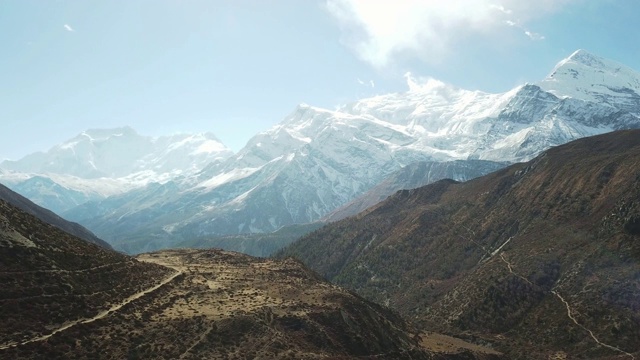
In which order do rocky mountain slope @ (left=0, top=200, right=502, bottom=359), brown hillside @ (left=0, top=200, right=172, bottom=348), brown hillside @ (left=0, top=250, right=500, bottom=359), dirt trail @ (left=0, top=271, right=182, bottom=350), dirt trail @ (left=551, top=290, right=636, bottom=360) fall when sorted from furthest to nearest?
dirt trail @ (left=551, top=290, right=636, bottom=360)
brown hillside @ (left=0, top=250, right=500, bottom=359)
rocky mountain slope @ (left=0, top=200, right=502, bottom=359)
brown hillside @ (left=0, top=200, right=172, bottom=348)
dirt trail @ (left=0, top=271, right=182, bottom=350)

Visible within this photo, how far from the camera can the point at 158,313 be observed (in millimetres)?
87062

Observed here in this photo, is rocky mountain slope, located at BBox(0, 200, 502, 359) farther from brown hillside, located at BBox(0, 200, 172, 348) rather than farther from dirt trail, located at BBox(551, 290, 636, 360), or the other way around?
dirt trail, located at BBox(551, 290, 636, 360)

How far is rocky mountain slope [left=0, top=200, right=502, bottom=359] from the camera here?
235 ft

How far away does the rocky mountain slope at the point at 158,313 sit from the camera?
71.6 meters

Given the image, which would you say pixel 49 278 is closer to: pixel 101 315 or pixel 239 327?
pixel 101 315

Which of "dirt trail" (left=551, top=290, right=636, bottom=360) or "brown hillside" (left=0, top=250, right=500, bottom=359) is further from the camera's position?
"dirt trail" (left=551, top=290, right=636, bottom=360)

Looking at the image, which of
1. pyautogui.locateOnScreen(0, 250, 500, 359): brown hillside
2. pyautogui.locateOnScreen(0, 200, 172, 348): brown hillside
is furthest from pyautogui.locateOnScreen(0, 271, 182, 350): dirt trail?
pyautogui.locateOnScreen(0, 250, 500, 359): brown hillside

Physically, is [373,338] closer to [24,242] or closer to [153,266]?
[153,266]

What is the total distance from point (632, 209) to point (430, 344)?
115385mm

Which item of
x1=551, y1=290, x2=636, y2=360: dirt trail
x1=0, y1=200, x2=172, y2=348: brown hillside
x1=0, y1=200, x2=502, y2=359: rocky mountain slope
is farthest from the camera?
x1=551, y1=290, x2=636, y2=360: dirt trail

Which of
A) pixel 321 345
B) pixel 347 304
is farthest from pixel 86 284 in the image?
pixel 347 304

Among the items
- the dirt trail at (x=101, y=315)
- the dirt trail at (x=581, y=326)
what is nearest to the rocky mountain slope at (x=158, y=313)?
the dirt trail at (x=101, y=315)

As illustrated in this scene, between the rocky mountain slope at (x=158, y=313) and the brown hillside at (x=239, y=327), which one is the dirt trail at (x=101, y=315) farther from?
the brown hillside at (x=239, y=327)

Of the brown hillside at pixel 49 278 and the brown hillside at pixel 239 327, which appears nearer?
the brown hillside at pixel 49 278
